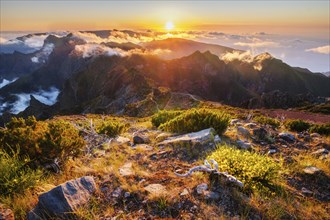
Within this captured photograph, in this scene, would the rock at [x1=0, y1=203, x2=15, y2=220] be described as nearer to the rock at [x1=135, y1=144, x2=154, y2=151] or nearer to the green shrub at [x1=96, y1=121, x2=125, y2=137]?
the rock at [x1=135, y1=144, x2=154, y2=151]

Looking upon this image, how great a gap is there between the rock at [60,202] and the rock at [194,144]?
3.35 metres

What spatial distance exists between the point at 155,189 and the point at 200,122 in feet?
17.0

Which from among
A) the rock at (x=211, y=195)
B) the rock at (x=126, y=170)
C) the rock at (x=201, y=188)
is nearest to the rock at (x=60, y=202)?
the rock at (x=126, y=170)

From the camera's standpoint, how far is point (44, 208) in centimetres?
441

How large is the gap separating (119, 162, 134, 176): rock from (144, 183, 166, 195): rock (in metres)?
0.82

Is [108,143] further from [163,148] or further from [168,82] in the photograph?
[168,82]

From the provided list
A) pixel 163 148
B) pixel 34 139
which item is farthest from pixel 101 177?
pixel 163 148

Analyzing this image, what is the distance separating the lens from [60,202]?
4.46 m

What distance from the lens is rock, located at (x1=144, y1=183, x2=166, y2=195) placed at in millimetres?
5047

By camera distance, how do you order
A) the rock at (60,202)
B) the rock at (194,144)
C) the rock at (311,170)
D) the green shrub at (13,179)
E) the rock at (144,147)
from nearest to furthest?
the rock at (60,202)
the green shrub at (13,179)
the rock at (311,170)
the rock at (194,144)
the rock at (144,147)

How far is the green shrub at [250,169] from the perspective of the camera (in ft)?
17.5

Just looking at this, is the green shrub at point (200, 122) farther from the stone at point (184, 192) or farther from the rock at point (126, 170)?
the stone at point (184, 192)

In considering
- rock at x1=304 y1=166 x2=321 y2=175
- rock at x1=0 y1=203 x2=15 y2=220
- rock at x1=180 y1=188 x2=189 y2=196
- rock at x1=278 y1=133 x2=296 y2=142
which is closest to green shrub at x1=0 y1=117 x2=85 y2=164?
rock at x1=0 y1=203 x2=15 y2=220

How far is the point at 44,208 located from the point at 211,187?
280 cm
